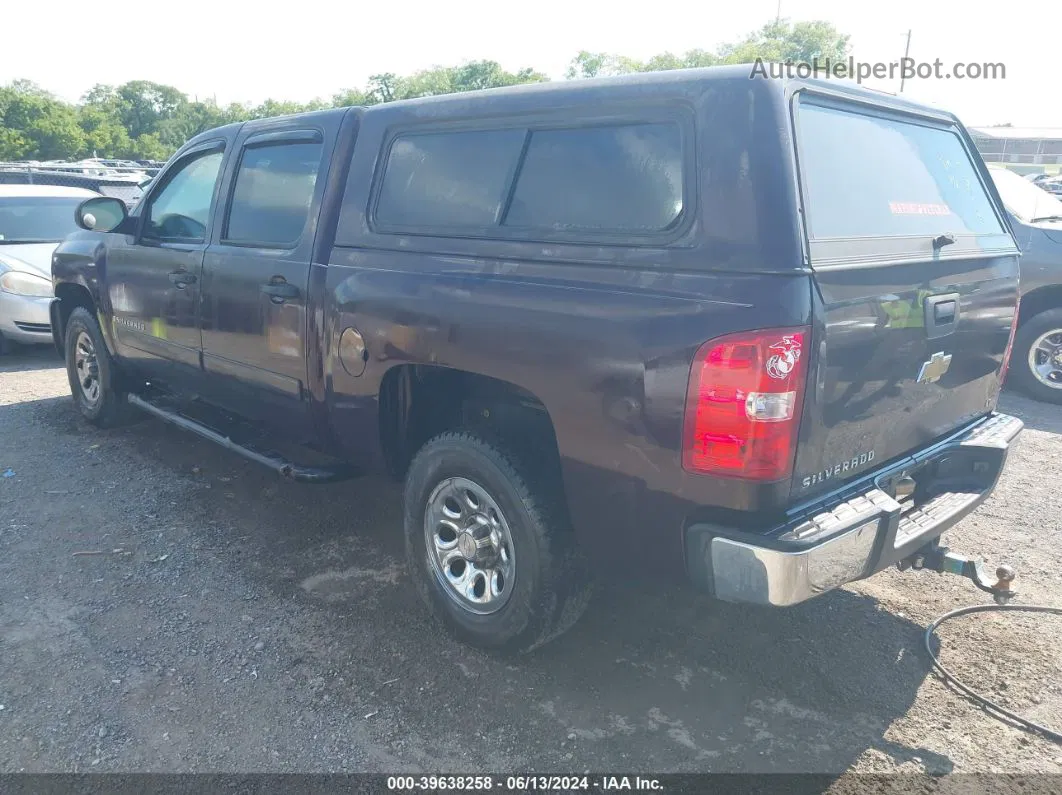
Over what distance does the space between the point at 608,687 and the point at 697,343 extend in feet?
4.63

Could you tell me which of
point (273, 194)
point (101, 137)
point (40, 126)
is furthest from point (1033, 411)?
point (101, 137)

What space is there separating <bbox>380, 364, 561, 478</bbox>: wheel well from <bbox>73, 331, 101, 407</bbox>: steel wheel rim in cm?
331

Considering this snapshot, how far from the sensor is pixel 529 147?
2977 millimetres

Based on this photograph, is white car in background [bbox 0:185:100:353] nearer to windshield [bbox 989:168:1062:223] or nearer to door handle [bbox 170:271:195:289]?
door handle [bbox 170:271:195:289]

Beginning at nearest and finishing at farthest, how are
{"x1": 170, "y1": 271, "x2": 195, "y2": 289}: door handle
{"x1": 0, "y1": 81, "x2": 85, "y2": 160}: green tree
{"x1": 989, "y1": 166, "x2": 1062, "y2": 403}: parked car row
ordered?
{"x1": 170, "y1": 271, "x2": 195, "y2": 289}: door handle
{"x1": 989, "y1": 166, "x2": 1062, "y2": 403}: parked car row
{"x1": 0, "y1": 81, "x2": 85, "y2": 160}: green tree

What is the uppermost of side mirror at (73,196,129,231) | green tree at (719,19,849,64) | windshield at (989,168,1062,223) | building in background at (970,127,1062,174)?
green tree at (719,19,849,64)

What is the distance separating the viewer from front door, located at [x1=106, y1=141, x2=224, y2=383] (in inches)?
175

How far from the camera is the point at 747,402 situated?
2291 millimetres

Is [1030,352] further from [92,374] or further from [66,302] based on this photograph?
[66,302]

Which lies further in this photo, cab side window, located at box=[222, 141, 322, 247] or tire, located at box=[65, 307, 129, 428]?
tire, located at box=[65, 307, 129, 428]

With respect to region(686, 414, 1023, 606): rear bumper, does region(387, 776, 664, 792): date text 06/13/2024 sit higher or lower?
lower

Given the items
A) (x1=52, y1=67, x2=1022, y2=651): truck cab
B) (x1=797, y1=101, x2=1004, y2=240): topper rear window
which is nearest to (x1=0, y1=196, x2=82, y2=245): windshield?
(x1=52, y1=67, x2=1022, y2=651): truck cab

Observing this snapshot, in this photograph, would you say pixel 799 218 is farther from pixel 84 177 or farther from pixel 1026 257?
pixel 84 177

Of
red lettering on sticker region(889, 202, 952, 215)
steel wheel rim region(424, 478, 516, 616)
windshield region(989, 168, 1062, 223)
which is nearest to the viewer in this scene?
red lettering on sticker region(889, 202, 952, 215)
